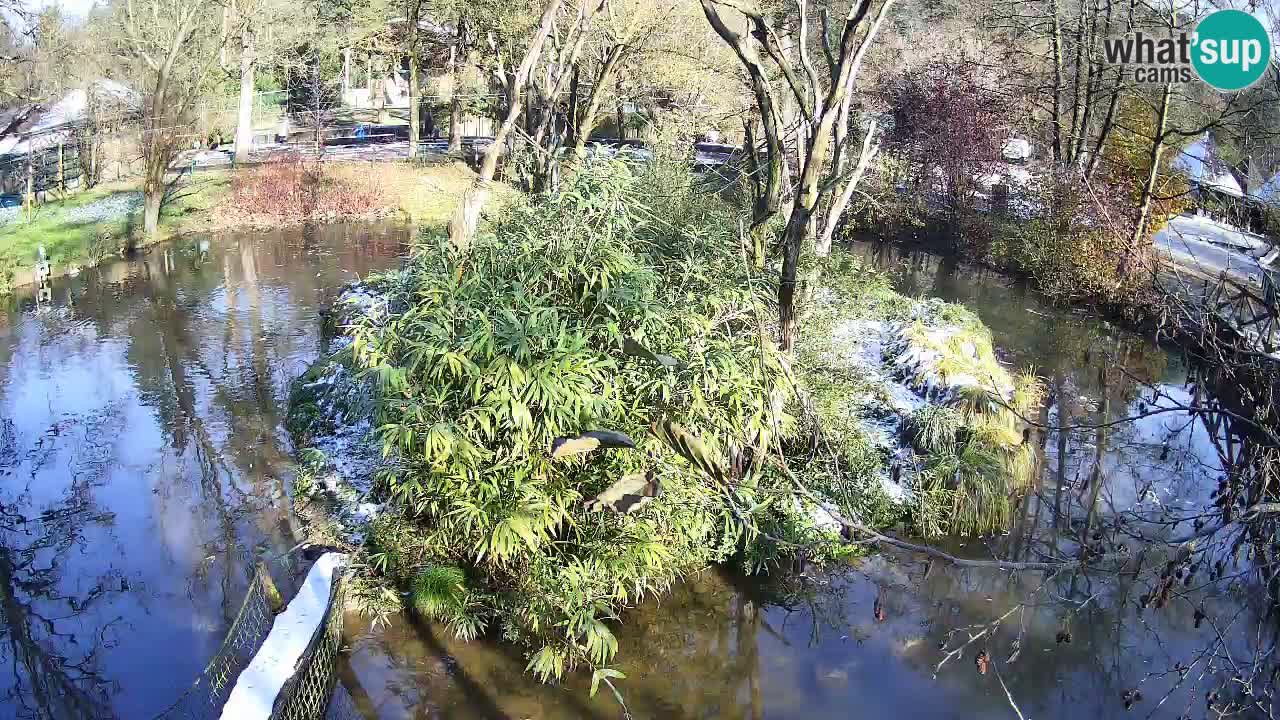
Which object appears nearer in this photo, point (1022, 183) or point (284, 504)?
point (284, 504)

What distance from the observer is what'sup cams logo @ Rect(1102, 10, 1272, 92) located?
7.96m

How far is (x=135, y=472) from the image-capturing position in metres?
8.54

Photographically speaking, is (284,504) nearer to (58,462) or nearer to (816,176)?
(58,462)

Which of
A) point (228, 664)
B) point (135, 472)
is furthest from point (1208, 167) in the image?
point (228, 664)

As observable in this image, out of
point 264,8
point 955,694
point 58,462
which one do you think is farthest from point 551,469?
point 264,8

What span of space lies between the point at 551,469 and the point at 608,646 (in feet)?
3.86

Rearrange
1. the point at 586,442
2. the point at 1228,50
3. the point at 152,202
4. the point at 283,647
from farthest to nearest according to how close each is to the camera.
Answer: the point at 152,202, the point at 1228,50, the point at 586,442, the point at 283,647

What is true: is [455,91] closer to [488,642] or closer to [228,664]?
[488,642]

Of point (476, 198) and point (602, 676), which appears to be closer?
point (602, 676)

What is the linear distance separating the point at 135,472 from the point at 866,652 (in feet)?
21.5

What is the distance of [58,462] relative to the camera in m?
8.69

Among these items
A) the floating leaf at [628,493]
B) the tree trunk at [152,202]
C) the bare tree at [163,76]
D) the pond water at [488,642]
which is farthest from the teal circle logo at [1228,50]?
the tree trunk at [152,202]

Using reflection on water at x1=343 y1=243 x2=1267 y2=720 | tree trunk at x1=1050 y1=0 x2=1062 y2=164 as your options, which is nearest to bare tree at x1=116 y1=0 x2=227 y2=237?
reflection on water at x1=343 y1=243 x2=1267 y2=720

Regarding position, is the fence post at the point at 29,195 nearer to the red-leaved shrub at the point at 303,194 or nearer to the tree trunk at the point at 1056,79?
the red-leaved shrub at the point at 303,194
